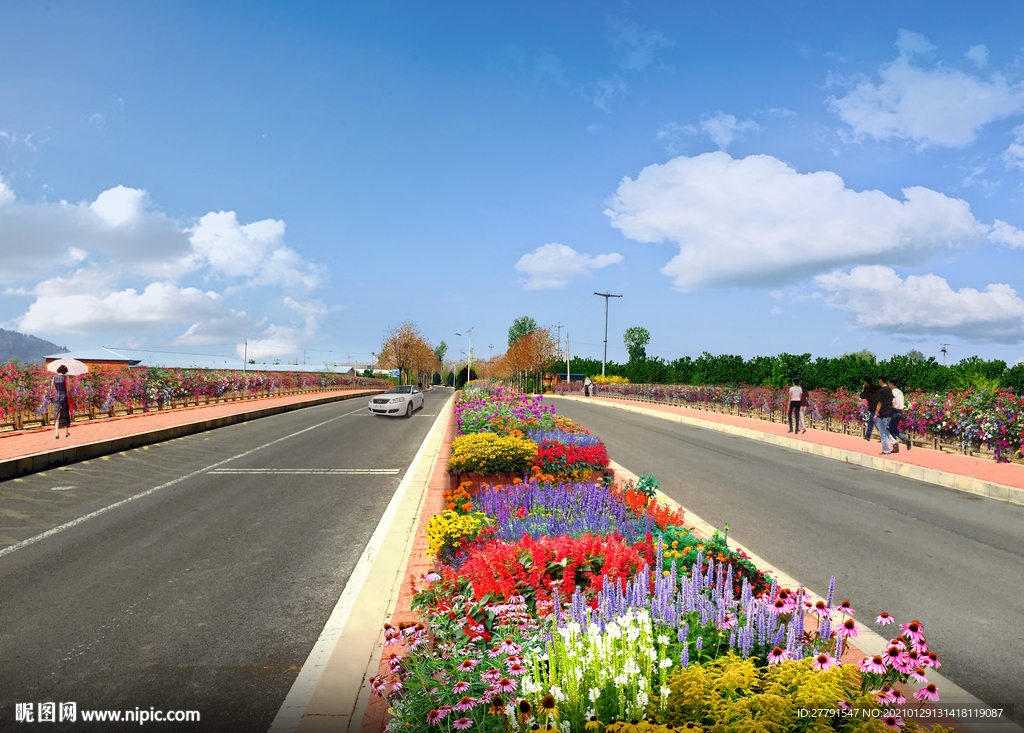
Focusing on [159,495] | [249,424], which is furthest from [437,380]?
[159,495]

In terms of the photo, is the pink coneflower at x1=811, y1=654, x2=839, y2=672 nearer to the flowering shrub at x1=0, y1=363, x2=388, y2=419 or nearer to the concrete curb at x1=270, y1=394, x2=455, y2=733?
the concrete curb at x1=270, y1=394, x2=455, y2=733

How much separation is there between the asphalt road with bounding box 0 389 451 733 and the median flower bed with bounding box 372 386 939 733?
1.13 metres

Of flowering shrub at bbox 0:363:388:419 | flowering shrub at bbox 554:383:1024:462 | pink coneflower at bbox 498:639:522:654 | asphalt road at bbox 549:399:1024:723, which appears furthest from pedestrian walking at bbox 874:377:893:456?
flowering shrub at bbox 0:363:388:419

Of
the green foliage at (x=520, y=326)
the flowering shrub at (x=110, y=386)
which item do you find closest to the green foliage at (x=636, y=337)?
the green foliage at (x=520, y=326)

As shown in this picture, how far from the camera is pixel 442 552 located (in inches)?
196

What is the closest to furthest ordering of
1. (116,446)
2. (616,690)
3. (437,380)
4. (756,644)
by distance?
1. (616,690)
2. (756,644)
3. (116,446)
4. (437,380)

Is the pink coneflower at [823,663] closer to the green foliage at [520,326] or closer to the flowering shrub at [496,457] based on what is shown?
the flowering shrub at [496,457]

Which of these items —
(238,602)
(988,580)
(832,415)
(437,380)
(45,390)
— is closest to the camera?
(238,602)

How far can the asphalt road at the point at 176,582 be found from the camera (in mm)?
3555

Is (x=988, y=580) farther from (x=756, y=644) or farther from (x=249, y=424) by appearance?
(x=249, y=424)

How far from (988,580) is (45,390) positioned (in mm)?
22384

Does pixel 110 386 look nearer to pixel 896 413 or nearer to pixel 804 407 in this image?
pixel 896 413

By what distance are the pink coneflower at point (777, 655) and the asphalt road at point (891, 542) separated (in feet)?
6.13

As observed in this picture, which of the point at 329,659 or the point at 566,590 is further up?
the point at 566,590
